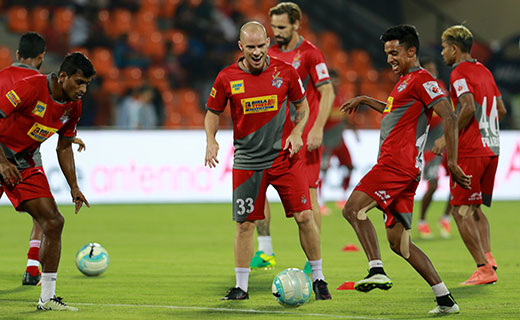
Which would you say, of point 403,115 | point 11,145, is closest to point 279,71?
point 403,115

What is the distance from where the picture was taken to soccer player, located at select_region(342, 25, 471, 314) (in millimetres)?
6438

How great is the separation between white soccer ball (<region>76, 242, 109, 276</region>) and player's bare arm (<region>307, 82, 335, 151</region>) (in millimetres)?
2338

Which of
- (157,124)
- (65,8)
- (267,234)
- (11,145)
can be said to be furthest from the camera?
(65,8)

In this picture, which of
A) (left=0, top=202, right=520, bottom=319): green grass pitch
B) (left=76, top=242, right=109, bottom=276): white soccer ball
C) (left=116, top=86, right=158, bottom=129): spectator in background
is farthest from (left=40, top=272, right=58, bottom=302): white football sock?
(left=116, top=86, right=158, bottom=129): spectator in background

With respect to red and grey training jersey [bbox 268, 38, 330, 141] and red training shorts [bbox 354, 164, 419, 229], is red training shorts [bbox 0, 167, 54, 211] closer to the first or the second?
red training shorts [bbox 354, 164, 419, 229]

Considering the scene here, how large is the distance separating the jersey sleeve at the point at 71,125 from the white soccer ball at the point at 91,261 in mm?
1848

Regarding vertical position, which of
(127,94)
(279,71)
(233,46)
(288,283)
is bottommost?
(288,283)

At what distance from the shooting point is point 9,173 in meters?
6.38

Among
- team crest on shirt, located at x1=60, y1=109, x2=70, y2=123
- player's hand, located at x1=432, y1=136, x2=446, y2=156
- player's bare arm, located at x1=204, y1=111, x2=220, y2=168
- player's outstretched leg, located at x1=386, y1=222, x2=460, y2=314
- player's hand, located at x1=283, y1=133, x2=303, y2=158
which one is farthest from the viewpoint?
player's hand, located at x1=432, y1=136, x2=446, y2=156

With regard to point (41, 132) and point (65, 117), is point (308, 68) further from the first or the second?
point (41, 132)

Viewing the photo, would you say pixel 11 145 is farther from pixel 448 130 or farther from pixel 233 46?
pixel 233 46

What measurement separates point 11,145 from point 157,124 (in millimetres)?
12750

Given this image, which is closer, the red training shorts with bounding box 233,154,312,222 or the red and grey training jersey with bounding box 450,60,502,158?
the red training shorts with bounding box 233,154,312,222

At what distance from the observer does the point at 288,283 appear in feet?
21.7
